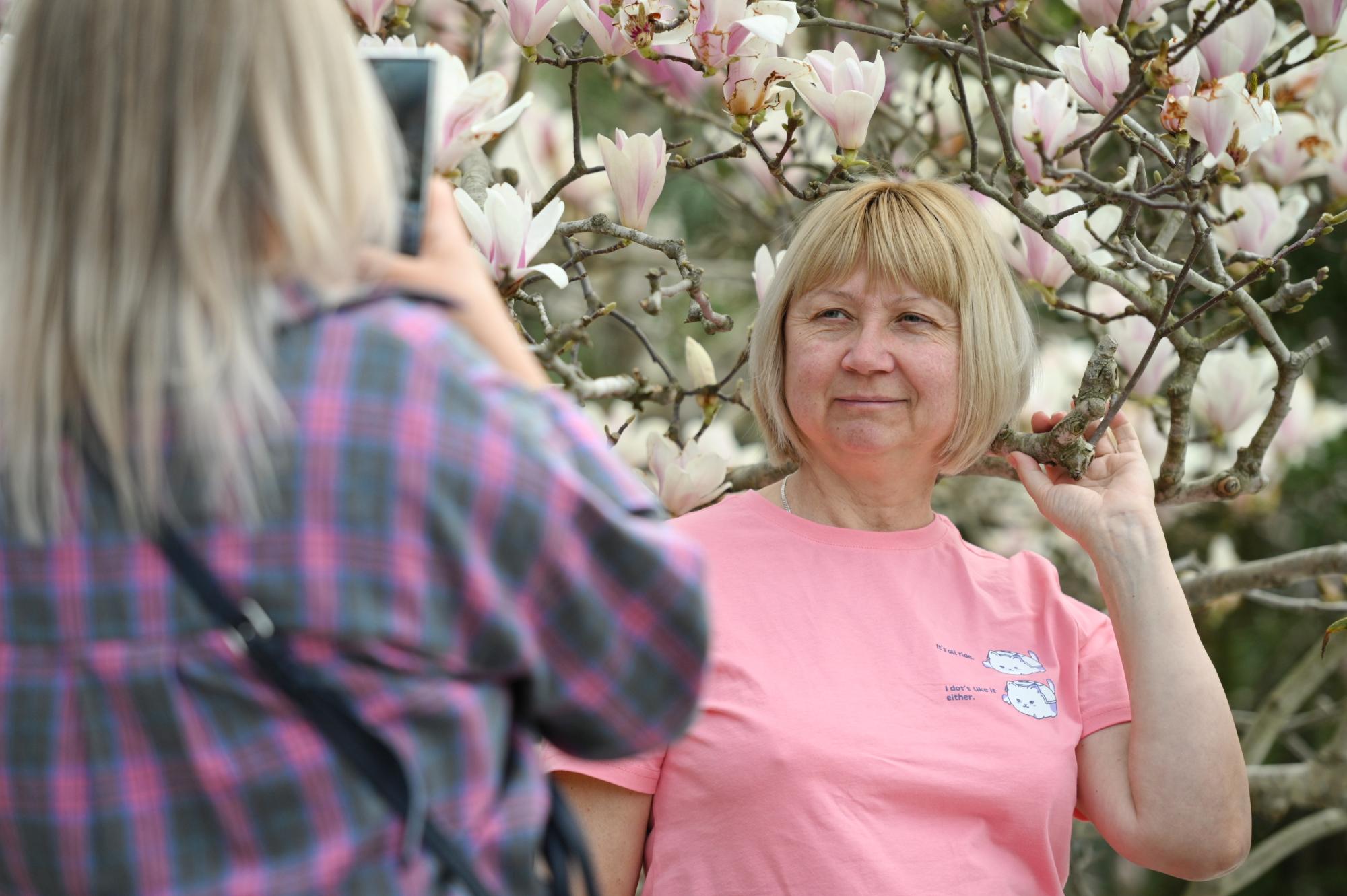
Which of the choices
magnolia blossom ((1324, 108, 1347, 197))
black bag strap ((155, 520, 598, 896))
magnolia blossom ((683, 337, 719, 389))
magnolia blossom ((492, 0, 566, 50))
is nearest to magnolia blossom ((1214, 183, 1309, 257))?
magnolia blossom ((1324, 108, 1347, 197))

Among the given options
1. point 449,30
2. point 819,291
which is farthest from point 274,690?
point 449,30

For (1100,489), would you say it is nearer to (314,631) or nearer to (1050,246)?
(1050,246)

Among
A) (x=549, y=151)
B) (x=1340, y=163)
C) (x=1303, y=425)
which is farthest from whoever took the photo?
(x=549, y=151)

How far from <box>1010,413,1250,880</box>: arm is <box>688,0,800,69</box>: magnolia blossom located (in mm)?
813

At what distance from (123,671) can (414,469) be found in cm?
24

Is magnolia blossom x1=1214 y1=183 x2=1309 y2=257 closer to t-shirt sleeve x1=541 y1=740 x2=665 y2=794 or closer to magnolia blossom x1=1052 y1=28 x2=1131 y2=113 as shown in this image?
magnolia blossom x1=1052 y1=28 x2=1131 y2=113

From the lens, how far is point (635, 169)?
6.07 ft

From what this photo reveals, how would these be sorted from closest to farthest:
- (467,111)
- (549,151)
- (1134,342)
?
(467,111)
(1134,342)
(549,151)

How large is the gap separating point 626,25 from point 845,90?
32cm

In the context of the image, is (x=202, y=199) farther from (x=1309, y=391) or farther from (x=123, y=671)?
(x=1309, y=391)

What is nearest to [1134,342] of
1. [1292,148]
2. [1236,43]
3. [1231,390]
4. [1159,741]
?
[1231,390]

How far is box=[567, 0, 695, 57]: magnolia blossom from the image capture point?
5.98ft

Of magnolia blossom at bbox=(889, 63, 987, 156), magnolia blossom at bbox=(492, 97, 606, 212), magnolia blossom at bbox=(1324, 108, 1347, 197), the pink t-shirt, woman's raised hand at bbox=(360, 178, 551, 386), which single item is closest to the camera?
woman's raised hand at bbox=(360, 178, 551, 386)

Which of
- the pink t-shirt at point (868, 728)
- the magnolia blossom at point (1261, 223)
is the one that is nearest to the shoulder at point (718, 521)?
the pink t-shirt at point (868, 728)
